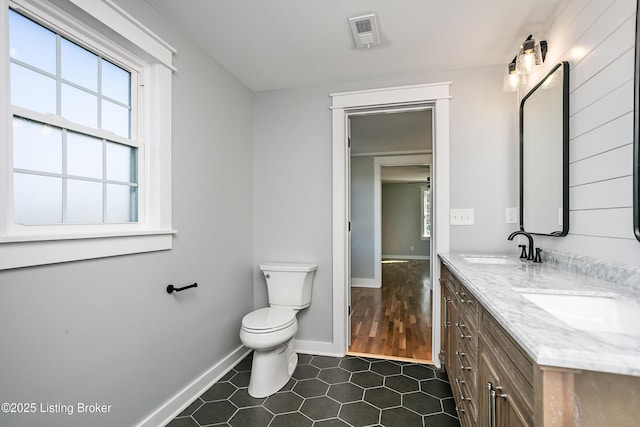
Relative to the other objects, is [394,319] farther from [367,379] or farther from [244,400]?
[244,400]

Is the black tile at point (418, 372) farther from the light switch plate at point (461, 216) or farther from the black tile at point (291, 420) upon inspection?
the light switch plate at point (461, 216)

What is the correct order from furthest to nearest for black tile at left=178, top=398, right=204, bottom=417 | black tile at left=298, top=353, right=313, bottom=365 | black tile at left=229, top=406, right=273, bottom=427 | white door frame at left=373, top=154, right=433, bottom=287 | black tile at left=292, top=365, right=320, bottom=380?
white door frame at left=373, top=154, right=433, bottom=287, black tile at left=298, top=353, right=313, bottom=365, black tile at left=292, top=365, right=320, bottom=380, black tile at left=178, top=398, right=204, bottom=417, black tile at left=229, top=406, right=273, bottom=427

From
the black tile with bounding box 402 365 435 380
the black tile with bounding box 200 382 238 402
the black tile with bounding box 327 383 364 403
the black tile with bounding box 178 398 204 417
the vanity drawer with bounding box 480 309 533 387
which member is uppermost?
the vanity drawer with bounding box 480 309 533 387

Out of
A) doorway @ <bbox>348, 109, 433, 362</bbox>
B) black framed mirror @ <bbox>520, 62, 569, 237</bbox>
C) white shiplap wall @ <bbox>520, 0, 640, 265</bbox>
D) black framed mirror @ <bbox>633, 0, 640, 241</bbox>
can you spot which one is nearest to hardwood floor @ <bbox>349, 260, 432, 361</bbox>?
doorway @ <bbox>348, 109, 433, 362</bbox>

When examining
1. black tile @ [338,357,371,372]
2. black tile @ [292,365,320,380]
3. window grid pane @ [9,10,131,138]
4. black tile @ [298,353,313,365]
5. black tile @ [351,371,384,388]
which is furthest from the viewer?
black tile @ [298,353,313,365]

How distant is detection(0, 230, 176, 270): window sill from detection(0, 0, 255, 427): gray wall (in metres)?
0.04

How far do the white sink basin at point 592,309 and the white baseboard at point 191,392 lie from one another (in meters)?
1.91

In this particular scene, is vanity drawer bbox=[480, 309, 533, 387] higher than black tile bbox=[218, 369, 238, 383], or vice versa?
vanity drawer bbox=[480, 309, 533, 387]

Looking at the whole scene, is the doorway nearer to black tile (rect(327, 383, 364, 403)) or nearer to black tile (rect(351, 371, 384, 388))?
black tile (rect(351, 371, 384, 388))

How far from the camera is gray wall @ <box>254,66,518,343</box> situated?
2.27 m

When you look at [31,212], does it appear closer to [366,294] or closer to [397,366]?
[397,366]

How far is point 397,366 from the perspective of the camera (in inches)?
91.3

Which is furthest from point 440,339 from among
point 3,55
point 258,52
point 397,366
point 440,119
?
point 3,55

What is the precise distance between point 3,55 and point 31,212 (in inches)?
22.6
